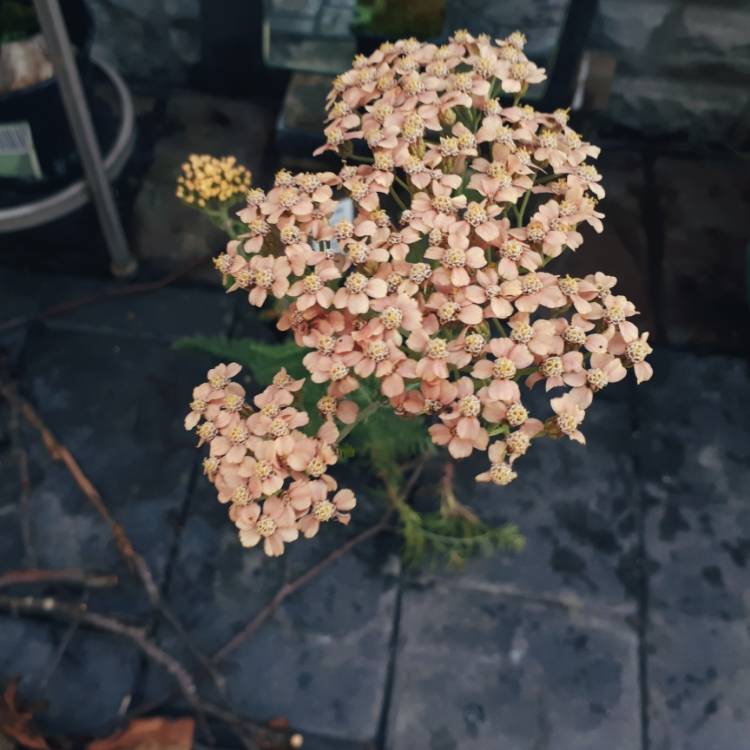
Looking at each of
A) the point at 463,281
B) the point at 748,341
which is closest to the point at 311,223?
the point at 463,281

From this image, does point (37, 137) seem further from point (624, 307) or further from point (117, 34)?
point (624, 307)

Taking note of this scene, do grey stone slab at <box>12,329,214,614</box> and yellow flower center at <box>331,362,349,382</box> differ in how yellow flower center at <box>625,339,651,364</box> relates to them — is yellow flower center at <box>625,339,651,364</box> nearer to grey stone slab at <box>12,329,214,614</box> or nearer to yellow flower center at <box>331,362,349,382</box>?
yellow flower center at <box>331,362,349,382</box>

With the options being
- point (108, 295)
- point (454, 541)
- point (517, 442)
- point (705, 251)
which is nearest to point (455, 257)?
point (517, 442)

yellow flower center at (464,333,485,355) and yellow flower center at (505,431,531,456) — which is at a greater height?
yellow flower center at (464,333,485,355)

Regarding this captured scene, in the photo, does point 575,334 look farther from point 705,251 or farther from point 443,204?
point 705,251

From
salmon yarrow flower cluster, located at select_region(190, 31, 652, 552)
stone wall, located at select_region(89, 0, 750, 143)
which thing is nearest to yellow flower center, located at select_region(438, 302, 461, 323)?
salmon yarrow flower cluster, located at select_region(190, 31, 652, 552)

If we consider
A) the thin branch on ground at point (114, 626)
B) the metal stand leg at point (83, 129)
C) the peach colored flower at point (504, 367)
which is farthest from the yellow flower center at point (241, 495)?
the metal stand leg at point (83, 129)
